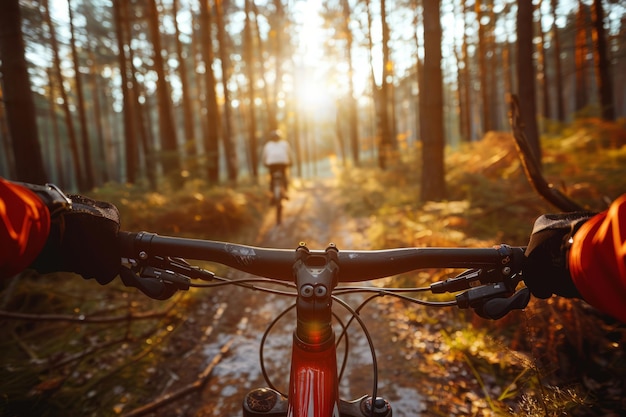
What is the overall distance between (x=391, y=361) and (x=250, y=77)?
2122cm

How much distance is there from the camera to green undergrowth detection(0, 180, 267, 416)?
3424 millimetres

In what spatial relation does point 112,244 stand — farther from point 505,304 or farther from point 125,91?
point 125,91

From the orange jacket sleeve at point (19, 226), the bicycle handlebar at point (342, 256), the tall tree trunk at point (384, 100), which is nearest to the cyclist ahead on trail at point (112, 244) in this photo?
the orange jacket sleeve at point (19, 226)

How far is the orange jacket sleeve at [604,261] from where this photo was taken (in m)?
0.97

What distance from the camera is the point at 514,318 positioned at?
4.16m

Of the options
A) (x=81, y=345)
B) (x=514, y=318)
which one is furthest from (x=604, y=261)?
(x=81, y=345)

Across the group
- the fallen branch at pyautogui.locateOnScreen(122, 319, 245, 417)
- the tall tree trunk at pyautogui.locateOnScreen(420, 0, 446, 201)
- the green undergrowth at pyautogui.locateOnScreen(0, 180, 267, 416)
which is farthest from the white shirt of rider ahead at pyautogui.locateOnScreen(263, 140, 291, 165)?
the fallen branch at pyautogui.locateOnScreen(122, 319, 245, 417)

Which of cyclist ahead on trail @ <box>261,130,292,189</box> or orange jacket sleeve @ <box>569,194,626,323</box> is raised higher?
cyclist ahead on trail @ <box>261,130,292,189</box>

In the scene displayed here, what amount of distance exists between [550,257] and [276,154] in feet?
35.1

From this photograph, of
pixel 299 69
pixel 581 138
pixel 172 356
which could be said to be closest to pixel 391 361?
pixel 172 356

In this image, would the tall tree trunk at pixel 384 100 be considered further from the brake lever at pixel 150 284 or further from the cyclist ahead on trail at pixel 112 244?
the brake lever at pixel 150 284

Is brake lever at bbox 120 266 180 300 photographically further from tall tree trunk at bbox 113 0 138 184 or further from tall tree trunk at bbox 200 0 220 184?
tall tree trunk at bbox 113 0 138 184

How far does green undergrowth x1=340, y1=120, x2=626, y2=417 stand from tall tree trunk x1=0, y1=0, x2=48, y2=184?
733 cm

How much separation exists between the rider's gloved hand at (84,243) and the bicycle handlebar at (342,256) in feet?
0.22
